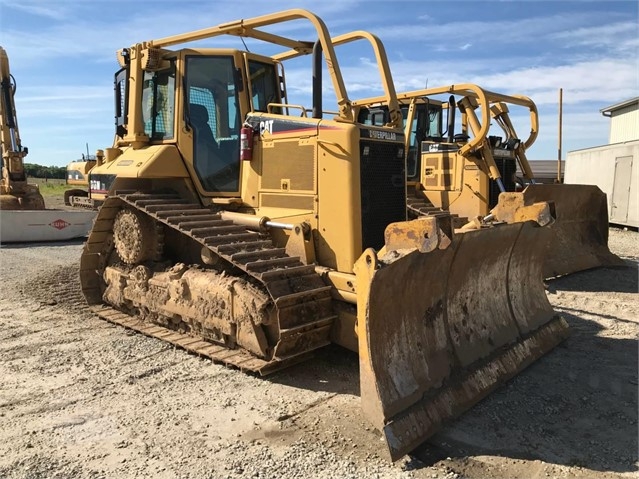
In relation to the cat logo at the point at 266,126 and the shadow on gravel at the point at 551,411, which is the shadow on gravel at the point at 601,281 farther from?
the cat logo at the point at 266,126

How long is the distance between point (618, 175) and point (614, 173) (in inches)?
10.5

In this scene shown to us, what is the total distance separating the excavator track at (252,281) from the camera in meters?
4.50

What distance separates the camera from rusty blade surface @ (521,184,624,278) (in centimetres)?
892

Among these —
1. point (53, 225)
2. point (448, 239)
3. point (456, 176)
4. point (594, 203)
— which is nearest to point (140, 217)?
point (448, 239)

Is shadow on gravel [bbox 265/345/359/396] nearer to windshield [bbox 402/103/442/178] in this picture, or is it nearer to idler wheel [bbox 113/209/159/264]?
idler wheel [bbox 113/209/159/264]

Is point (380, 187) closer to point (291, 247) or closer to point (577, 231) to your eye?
point (291, 247)

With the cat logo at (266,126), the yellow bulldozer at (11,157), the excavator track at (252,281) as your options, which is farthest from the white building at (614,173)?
the yellow bulldozer at (11,157)

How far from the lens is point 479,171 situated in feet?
32.6

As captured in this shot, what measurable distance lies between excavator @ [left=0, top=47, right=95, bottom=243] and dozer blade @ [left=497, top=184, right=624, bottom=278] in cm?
1072

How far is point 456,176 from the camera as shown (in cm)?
1018

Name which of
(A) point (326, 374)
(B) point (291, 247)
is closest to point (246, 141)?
(B) point (291, 247)

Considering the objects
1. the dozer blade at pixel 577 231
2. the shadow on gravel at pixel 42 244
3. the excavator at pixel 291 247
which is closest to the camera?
the excavator at pixel 291 247

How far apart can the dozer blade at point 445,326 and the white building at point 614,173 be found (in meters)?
12.5

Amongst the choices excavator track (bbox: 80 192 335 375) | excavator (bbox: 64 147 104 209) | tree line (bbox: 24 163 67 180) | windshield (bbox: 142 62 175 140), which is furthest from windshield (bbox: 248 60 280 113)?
tree line (bbox: 24 163 67 180)
